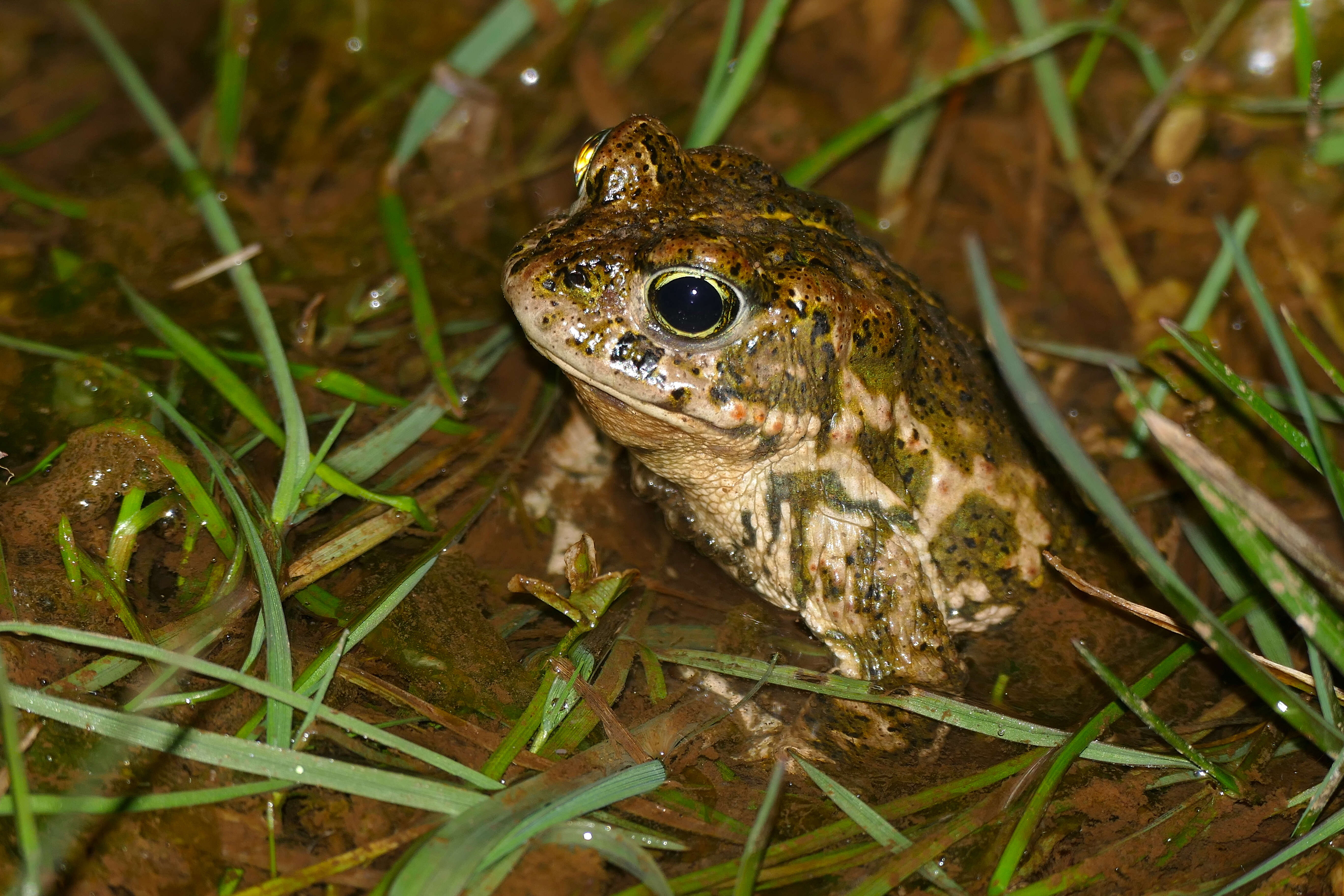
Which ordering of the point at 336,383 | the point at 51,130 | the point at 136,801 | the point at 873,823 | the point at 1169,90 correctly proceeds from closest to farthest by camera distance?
the point at 136,801 → the point at 873,823 → the point at 336,383 → the point at 51,130 → the point at 1169,90

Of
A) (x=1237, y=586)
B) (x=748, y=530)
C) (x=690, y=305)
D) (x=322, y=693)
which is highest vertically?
(x=690, y=305)

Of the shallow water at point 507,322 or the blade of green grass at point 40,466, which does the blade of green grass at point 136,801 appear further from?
the blade of green grass at point 40,466

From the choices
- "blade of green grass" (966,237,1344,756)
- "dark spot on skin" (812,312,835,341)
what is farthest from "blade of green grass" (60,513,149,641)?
"blade of green grass" (966,237,1344,756)

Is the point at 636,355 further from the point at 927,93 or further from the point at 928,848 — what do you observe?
the point at 927,93

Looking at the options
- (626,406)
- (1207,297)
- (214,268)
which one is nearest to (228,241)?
(214,268)

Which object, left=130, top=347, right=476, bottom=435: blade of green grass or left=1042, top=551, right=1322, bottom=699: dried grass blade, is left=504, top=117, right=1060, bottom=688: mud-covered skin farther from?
left=130, top=347, right=476, bottom=435: blade of green grass
